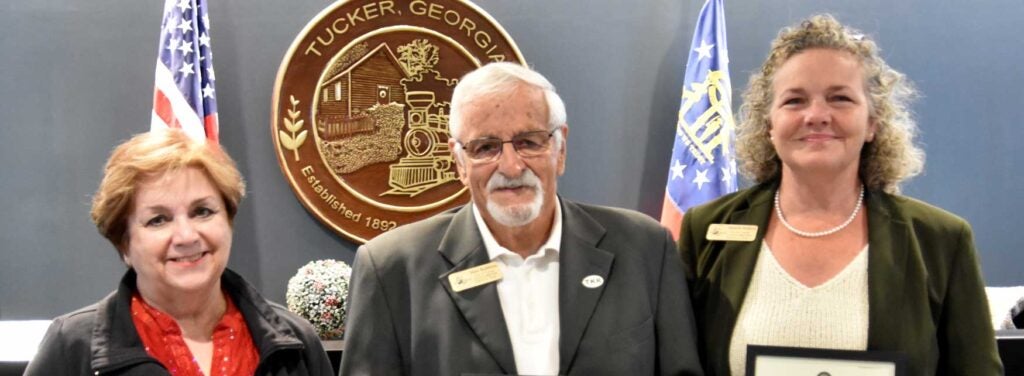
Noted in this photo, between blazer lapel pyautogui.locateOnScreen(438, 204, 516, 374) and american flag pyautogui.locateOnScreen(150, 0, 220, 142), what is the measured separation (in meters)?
1.84

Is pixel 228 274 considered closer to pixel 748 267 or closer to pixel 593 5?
pixel 748 267

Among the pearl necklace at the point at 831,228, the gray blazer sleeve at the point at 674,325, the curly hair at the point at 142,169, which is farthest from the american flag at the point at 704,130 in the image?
the curly hair at the point at 142,169

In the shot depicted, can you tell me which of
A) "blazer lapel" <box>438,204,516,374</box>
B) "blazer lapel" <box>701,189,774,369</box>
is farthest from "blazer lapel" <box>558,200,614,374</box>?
"blazer lapel" <box>701,189,774,369</box>

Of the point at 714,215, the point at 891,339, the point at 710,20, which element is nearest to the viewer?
the point at 891,339

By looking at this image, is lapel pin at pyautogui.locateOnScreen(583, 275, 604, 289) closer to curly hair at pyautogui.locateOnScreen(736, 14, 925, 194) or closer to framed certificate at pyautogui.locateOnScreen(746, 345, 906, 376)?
framed certificate at pyautogui.locateOnScreen(746, 345, 906, 376)

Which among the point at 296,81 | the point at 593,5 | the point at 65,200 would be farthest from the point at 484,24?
the point at 65,200

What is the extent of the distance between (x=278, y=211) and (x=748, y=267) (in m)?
2.45

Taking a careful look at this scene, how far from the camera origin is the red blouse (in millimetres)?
1840

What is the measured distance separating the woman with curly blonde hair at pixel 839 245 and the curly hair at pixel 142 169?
3.97 ft

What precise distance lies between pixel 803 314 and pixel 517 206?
73 cm

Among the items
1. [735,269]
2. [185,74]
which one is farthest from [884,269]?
[185,74]

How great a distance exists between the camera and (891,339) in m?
1.99

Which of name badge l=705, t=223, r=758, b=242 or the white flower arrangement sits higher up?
name badge l=705, t=223, r=758, b=242

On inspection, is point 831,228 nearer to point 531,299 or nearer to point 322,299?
point 531,299
